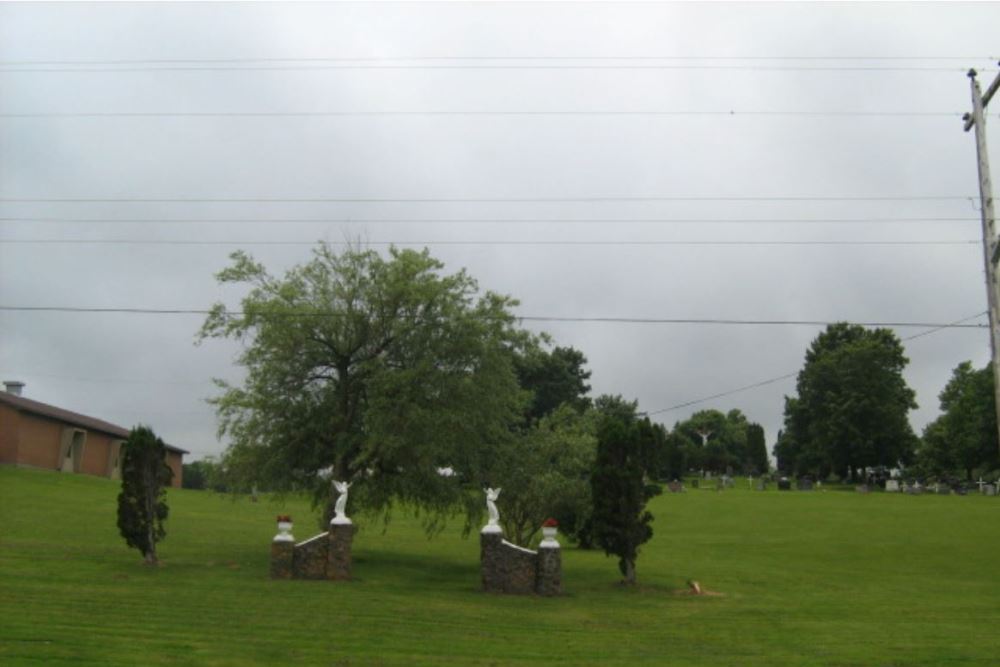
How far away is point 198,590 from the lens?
2256 centimetres

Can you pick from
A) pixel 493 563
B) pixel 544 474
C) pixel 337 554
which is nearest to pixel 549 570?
pixel 493 563

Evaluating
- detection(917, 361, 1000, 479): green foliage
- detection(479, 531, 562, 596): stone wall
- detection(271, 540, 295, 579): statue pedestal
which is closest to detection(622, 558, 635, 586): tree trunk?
detection(479, 531, 562, 596): stone wall

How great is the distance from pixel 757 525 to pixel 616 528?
74.4ft

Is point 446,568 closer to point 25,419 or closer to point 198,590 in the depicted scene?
point 198,590

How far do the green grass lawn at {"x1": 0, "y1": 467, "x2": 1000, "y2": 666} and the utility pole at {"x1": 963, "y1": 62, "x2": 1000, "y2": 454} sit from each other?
18.6 feet

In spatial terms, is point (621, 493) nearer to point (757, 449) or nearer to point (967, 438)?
point (967, 438)

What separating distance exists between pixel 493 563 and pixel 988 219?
47.4 feet

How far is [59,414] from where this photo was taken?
213 ft

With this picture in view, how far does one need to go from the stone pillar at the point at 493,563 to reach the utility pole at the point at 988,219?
12.4 metres

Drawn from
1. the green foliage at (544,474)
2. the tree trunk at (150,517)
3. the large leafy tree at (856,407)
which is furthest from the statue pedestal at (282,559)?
the large leafy tree at (856,407)

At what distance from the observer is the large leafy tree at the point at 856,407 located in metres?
93.8

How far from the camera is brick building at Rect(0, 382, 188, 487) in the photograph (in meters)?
58.7

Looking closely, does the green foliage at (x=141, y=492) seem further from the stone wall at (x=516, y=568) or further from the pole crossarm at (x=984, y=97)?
the pole crossarm at (x=984, y=97)

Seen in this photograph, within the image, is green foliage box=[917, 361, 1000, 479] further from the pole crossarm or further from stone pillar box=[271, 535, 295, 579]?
stone pillar box=[271, 535, 295, 579]
